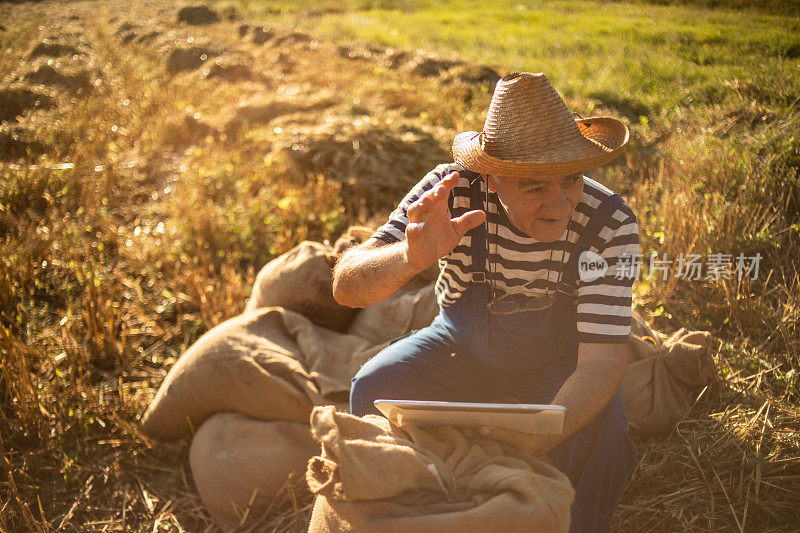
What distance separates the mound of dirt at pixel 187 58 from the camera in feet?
34.3

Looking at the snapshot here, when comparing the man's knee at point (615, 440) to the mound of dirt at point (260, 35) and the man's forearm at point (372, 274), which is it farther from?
the mound of dirt at point (260, 35)

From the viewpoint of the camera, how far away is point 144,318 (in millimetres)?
3660

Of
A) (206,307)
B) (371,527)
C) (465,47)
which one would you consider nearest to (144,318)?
(206,307)

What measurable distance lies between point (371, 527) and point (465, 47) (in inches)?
299

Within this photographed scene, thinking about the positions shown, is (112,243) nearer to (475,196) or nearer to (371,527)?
(475,196)

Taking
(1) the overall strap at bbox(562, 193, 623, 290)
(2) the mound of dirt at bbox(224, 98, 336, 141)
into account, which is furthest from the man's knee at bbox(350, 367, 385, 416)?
(2) the mound of dirt at bbox(224, 98, 336, 141)

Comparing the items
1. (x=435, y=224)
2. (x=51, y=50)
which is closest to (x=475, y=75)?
(x=435, y=224)

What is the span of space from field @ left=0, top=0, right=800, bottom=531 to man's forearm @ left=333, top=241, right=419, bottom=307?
1.00m

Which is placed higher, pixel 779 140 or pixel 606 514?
pixel 779 140

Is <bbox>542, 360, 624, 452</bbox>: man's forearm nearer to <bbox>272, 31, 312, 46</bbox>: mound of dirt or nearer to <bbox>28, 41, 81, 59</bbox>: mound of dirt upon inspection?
<bbox>272, 31, 312, 46</bbox>: mound of dirt

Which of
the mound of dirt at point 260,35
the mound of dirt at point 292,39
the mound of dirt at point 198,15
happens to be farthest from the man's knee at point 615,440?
the mound of dirt at point 198,15

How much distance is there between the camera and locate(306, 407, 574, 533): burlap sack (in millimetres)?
1492

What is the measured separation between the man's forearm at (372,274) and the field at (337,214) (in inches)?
39.2

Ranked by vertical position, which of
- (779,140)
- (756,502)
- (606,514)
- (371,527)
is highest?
(779,140)
